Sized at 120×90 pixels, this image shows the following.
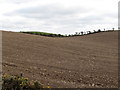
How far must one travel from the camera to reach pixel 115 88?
36.4 ft

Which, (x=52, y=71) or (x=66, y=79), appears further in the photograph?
(x=52, y=71)

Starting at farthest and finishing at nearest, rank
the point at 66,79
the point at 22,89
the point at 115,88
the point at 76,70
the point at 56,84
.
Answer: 1. the point at 76,70
2. the point at 66,79
3. the point at 115,88
4. the point at 56,84
5. the point at 22,89

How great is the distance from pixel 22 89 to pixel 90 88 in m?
3.08

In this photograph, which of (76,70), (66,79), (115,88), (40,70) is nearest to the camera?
(115,88)

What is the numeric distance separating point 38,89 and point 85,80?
3837mm

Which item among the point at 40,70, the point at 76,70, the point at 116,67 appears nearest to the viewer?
the point at 40,70

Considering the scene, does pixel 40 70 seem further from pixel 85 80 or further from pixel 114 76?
pixel 114 76

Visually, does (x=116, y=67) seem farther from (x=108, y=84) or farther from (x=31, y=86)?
(x=31, y=86)

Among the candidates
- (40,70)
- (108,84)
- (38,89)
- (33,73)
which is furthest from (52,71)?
(38,89)

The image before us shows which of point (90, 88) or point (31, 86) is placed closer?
point (31, 86)

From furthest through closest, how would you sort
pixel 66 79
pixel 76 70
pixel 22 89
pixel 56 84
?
pixel 76 70 < pixel 66 79 < pixel 56 84 < pixel 22 89

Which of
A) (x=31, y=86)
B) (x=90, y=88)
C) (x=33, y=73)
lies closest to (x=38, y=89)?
(x=31, y=86)

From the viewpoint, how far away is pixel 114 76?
45.3 ft

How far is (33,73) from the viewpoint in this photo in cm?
1206
